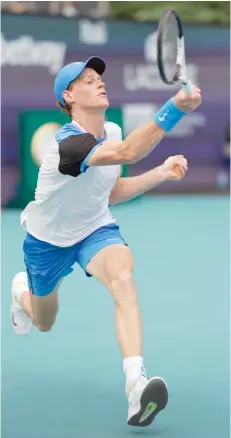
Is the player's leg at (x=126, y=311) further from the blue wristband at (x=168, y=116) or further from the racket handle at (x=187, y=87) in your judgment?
the racket handle at (x=187, y=87)

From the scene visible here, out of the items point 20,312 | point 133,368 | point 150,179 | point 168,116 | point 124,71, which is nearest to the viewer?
point 168,116

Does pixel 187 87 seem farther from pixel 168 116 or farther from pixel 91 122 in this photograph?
pixel 91 122

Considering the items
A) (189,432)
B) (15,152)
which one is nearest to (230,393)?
(189,432)

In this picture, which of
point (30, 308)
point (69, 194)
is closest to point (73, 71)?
point (69, 194)

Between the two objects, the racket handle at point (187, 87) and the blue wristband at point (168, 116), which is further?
Answer: the blue wristband at point (168, 116)

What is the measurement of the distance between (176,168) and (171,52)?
67 centimetres

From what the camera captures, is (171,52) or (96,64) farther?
(96,64)

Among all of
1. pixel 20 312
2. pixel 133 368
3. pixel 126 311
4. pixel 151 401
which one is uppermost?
pixel 126 311

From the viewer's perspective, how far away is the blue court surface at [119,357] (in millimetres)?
5281

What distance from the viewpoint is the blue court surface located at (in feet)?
17.3

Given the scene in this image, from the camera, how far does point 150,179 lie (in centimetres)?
559

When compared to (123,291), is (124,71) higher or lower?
lower

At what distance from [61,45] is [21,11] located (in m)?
0.70

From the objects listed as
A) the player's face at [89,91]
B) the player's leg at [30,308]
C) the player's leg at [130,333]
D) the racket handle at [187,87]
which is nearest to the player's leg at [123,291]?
the player's leg at [130,333]
